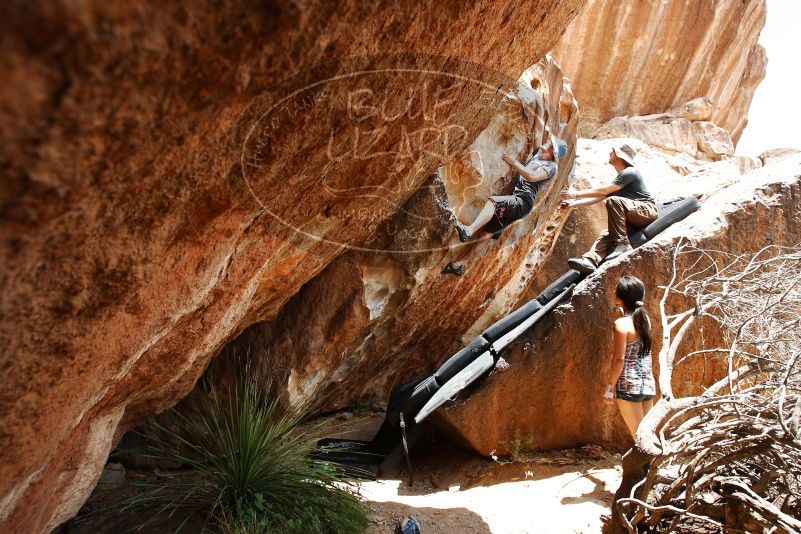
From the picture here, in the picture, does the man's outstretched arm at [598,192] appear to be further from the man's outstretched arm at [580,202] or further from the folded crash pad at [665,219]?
the folded crash pad at [665,219]

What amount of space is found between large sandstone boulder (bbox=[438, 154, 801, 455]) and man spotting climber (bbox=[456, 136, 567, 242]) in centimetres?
95

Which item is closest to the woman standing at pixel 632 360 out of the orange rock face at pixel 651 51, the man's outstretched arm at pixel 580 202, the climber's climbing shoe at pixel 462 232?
the climber's climbing shoe at pixel 462 232

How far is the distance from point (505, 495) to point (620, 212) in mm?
3074

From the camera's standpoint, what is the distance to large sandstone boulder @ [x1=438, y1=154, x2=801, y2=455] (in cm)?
513

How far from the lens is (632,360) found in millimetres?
3820

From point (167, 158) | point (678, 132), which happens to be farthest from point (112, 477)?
point (678, 132)

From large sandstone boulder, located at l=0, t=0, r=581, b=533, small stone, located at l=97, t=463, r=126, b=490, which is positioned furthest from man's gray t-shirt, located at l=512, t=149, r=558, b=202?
small stone, located at l=97, t=463, r=126, b=490

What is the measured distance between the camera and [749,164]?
12.2m

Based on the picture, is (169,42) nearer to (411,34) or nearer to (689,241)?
(411,34)

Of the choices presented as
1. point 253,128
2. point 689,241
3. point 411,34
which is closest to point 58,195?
point 253,128

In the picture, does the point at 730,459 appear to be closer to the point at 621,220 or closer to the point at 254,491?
the point at 254,491

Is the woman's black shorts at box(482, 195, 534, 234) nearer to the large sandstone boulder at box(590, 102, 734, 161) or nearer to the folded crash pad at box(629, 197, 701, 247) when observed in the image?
the folded crash pad at box(629, 197, 701, 247)

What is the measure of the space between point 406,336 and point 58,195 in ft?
14.8

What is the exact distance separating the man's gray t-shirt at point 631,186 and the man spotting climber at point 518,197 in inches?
32.6
